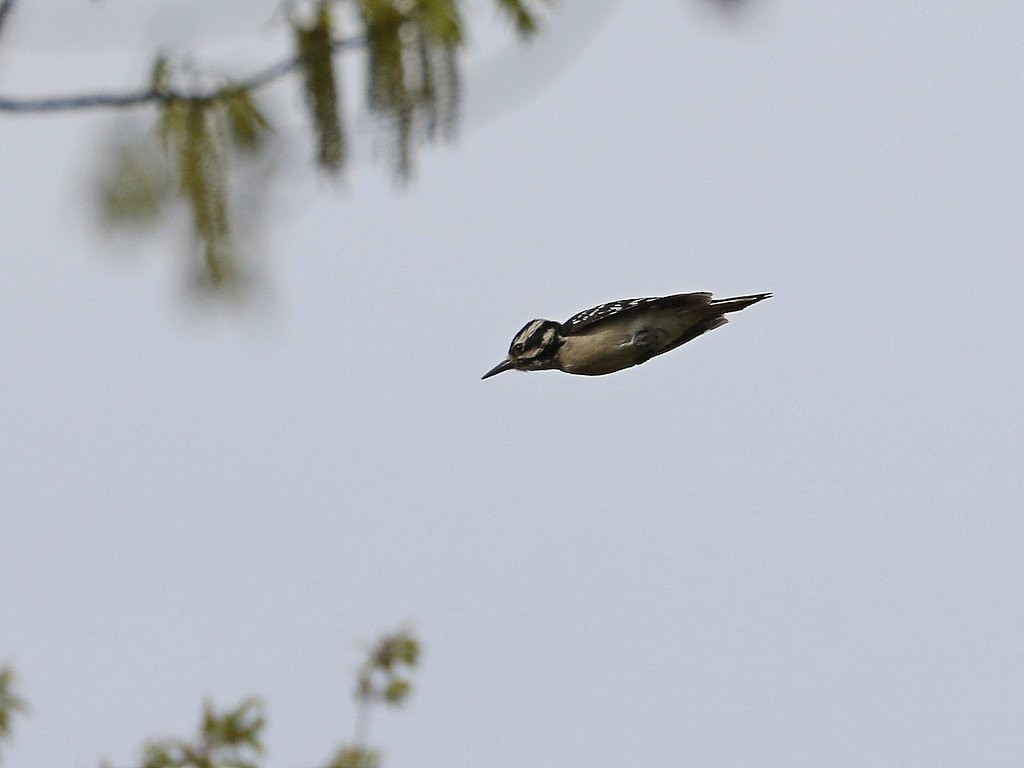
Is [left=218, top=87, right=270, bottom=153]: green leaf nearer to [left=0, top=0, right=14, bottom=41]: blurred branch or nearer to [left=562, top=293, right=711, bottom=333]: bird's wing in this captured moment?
[left=0, top=0, right=14, bottom=41]: blurred branch

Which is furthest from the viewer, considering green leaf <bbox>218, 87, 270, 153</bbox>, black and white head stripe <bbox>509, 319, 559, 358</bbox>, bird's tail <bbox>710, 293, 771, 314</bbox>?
black and white head stripe <bbox>509, 319, 559, 358</bbox>

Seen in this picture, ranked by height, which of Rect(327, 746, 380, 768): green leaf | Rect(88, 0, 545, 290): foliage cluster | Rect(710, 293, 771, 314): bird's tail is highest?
Rect(88, 0, 545, 290): foliage cluster

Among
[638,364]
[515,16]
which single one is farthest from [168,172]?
[638,364]

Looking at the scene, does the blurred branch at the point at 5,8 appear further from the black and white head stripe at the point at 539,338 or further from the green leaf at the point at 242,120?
the black and white head stripe at the point at 539,338

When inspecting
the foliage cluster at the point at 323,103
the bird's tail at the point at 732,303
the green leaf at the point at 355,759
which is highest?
the foliage cluster at the point at 323,103

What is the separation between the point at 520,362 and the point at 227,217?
4.32ft


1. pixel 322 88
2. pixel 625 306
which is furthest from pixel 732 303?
pixel 322 88

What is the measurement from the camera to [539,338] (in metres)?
5.20

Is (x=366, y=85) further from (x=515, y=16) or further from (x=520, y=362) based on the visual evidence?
(x=520, y=362)

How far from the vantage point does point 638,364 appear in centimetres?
492

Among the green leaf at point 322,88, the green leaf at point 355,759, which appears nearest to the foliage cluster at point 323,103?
the green leaf at point 322,88

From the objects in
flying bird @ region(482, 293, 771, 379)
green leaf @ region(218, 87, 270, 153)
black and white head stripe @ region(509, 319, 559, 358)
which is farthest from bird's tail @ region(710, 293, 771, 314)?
green leaf @ region(218, 87, 270, 153)

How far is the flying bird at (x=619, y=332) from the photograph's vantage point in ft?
15.1

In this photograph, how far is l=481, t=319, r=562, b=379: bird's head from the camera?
5188 mm
